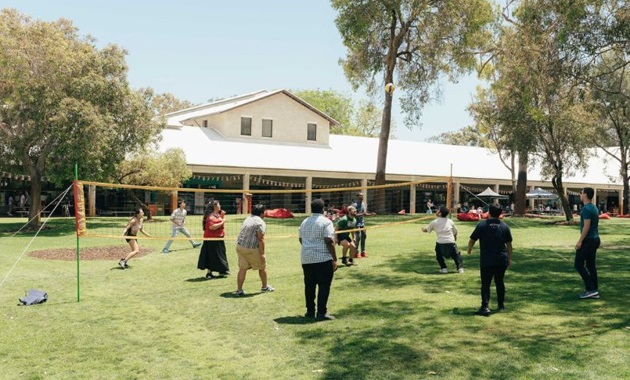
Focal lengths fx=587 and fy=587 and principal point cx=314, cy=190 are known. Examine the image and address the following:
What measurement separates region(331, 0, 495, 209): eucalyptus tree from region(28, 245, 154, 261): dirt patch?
18217mm

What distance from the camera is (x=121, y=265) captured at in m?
15.4

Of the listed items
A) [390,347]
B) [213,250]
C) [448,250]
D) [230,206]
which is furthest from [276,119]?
[390,347]

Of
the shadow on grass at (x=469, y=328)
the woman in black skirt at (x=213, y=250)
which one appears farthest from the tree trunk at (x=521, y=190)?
the woman in black skirt at (x=213, y=250)

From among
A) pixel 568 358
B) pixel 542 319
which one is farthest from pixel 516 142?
pixel 568 358

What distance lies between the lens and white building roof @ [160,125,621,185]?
40.2m

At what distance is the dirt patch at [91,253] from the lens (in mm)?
17891

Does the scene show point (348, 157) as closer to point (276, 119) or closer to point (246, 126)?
point (276, 119)

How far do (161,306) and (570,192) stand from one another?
161 ft

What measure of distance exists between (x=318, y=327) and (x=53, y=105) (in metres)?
22.9

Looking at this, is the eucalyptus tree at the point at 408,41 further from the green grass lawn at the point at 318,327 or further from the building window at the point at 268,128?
the green grass lawn at the point at 318,327

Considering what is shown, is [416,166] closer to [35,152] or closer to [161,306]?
[35,152]

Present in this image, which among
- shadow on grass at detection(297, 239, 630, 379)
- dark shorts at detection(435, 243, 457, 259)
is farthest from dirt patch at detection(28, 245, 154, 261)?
dark shorts at detection(435, 243, 457, 259)

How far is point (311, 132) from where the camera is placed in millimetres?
47438

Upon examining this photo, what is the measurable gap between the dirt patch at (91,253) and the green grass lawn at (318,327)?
297 centimetres
